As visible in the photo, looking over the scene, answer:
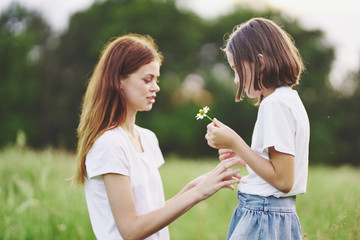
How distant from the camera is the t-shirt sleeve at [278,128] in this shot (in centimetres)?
201

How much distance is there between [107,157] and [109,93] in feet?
1.46

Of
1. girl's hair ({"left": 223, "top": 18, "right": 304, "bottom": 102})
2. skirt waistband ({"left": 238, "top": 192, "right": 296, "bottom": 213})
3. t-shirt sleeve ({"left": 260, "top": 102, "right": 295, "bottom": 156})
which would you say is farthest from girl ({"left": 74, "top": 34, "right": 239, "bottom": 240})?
girl's hair ({"left": 223, "top": 18, "right": 304, "bottom": 102})

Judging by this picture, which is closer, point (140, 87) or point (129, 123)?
point (140, 87)

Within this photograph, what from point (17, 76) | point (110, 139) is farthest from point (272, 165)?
point (17, 76)

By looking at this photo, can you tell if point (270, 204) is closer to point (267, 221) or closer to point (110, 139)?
Answer: point (267, 221)

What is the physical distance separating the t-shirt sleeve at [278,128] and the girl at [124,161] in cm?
31

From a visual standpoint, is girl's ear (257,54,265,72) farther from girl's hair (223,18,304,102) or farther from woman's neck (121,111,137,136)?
woman's neck (121,111,137,136)

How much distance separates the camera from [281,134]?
6.63 feet

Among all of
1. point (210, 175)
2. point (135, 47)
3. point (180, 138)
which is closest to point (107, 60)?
point (135, 47)

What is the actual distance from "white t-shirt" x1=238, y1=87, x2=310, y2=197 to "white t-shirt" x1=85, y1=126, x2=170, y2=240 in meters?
0.66

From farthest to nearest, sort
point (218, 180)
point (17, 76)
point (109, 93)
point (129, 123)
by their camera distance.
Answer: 1. point (17, 76)
2. point (129, 123)
3. point (109, 93)
4. point (218, 180)

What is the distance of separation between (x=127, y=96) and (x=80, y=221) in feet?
7.81

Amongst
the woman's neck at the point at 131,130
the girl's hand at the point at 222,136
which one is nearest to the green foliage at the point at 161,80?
the woman's neck at the point at 131,130

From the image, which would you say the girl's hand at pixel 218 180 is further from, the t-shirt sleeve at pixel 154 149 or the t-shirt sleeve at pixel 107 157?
the t-shirt sleeve at pixel 154 149
